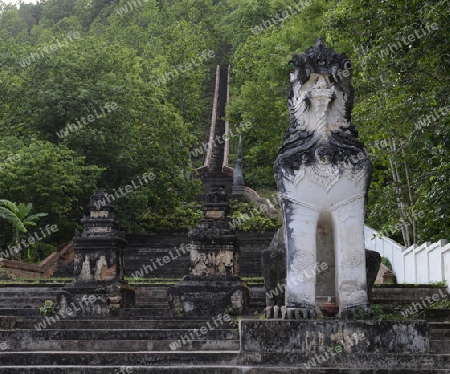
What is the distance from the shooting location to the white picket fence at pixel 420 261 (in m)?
16.4

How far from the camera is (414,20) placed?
1334cm

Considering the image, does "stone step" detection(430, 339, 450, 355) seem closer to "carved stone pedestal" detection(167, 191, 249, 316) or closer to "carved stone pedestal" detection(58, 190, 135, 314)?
"carved stone pedestal" detection(167, 191, 249, 316)

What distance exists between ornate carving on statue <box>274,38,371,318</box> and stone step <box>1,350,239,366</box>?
105 cm

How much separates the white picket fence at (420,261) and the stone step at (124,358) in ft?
29.0

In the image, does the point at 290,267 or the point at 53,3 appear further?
the point at 53,3

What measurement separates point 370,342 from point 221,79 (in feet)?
183

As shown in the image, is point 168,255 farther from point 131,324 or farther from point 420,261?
point 131,324

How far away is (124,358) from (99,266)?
6.56m

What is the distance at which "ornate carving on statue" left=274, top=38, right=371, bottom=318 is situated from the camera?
787 centimetres

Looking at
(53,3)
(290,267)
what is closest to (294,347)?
(290,267)

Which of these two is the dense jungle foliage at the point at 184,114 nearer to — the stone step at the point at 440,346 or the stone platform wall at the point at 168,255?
the stone platform wall at the point at 168,255

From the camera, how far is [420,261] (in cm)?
1839

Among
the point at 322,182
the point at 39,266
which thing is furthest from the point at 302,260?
the point at 39,266

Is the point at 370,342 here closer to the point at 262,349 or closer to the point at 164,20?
the point at 262,349
